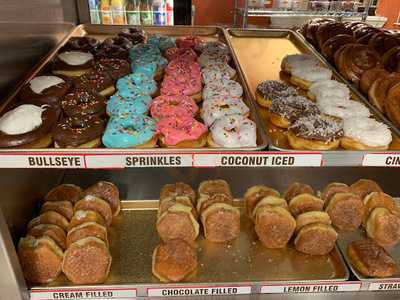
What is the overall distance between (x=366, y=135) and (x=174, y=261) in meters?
0.95

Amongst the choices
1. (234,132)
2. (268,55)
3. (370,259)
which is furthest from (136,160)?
(268,55)

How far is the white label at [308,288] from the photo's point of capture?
180 cm

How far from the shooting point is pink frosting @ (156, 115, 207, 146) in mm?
1665

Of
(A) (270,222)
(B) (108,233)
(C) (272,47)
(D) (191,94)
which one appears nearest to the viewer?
(A) (270,222)

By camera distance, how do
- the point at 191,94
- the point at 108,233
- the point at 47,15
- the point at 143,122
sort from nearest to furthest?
1. the point at 143,122
2. the point at 108,233
3. the point at 191,94
4. the point at 47,15

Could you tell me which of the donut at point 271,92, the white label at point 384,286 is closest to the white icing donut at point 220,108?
the donut at point 271,92

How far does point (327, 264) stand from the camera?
1.91 meters

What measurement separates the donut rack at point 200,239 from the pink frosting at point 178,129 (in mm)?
145

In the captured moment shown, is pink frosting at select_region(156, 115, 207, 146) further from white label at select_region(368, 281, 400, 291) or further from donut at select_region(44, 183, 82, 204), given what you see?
white label at select_region(368, 281, 400, 291)

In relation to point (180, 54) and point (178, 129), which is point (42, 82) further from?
point (180, 54)

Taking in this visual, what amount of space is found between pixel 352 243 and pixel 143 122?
113 cm

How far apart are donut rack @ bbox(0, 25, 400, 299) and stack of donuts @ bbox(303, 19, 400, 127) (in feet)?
0.37

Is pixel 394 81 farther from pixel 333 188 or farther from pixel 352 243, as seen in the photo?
pixel 352 243

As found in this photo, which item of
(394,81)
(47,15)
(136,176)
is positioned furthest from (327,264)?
(47,15)
